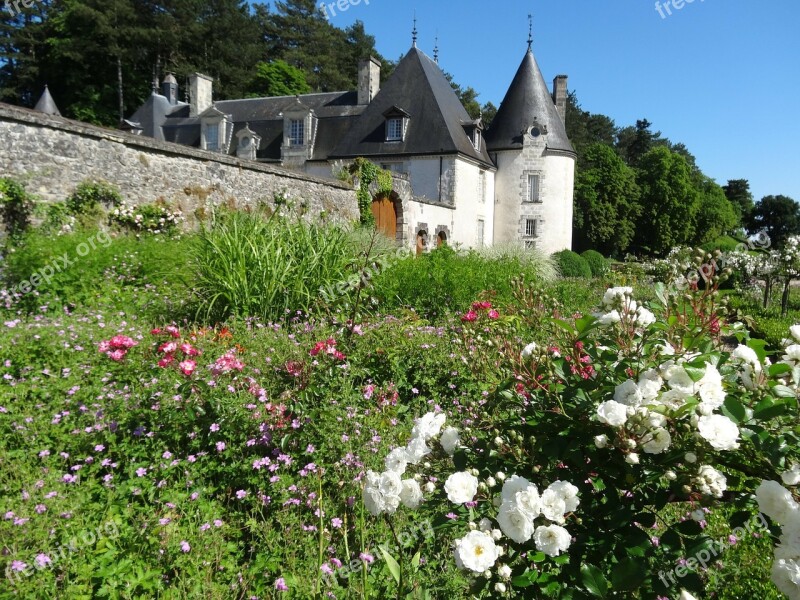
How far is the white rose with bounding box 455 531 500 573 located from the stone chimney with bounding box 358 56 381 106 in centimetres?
2548

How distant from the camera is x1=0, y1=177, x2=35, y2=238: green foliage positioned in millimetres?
6664

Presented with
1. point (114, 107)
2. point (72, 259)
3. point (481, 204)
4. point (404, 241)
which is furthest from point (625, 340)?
point (114, 107)

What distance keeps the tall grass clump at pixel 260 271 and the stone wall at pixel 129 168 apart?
2820 mm

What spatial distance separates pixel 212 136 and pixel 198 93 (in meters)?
4.03

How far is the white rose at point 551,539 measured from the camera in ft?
4.14

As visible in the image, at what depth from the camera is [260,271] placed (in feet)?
17.7

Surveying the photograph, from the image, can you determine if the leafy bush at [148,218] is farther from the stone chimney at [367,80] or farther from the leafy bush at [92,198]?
the stone chimney at [367,80]

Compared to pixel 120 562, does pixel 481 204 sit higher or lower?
higher

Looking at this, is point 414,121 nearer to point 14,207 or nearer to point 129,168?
point 129,168

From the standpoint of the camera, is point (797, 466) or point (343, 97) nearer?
point (797, 466)

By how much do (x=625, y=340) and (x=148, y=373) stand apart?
303cm

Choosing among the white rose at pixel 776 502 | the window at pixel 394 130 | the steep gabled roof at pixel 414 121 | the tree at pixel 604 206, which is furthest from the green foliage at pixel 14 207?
the tree at pixel 604 206

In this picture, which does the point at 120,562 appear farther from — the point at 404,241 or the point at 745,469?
the point at 404,241

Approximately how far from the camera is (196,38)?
34781 mm
